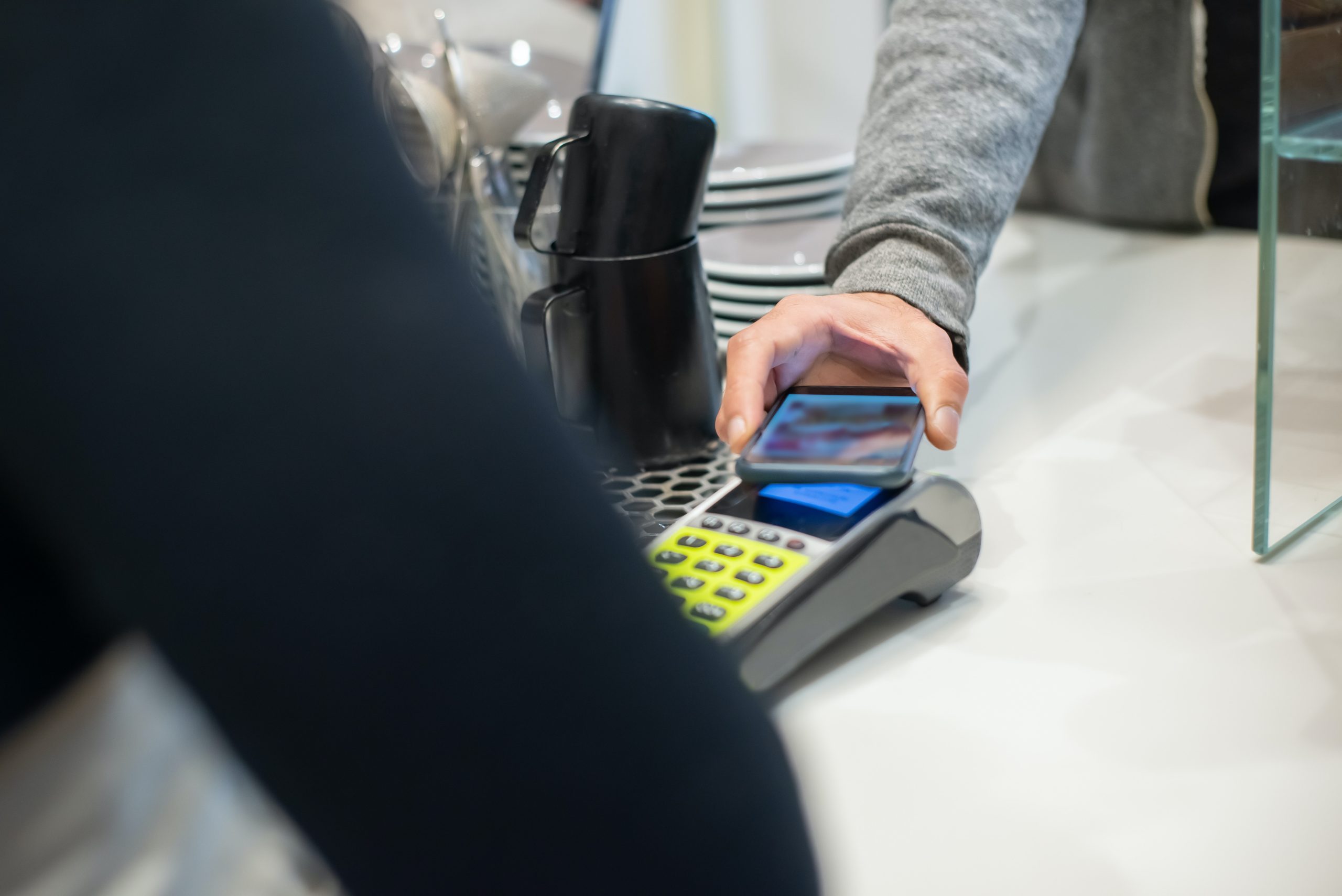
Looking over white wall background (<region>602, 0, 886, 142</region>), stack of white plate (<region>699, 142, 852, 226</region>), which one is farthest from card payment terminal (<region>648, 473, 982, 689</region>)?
white wall background (<region>602, 0, 886, 142</region>)

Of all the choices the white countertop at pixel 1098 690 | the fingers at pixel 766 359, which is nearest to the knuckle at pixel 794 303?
the fingers at pixel 766 359

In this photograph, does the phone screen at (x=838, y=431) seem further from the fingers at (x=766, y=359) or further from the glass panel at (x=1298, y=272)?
the glass panel at (x=1298, y=272)

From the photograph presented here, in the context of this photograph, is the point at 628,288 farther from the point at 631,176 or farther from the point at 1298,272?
the point at 1298,272

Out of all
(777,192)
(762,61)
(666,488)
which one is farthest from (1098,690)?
(762,61)

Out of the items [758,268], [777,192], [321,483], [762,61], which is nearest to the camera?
[321,483]

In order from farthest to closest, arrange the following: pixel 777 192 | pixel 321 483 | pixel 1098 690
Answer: pixel 777 192 → pixel 1098 690 → pixel 321 483

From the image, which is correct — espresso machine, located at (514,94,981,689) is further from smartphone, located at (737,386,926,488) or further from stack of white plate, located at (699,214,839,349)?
stack of white plate, located at (699,214,839,349)

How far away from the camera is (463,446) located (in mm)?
176

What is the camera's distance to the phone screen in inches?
17.0

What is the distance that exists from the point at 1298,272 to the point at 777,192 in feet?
1.35

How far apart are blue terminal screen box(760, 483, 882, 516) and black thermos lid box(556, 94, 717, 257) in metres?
0.15

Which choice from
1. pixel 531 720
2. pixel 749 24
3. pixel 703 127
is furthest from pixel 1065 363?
pixel 749 24

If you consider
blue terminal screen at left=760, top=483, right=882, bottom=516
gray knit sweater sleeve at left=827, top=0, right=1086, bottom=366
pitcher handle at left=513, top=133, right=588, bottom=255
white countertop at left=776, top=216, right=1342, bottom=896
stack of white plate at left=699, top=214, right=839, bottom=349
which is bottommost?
white countertop at left=776, top=216, right=1342, bottom=896

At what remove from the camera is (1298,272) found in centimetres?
48
